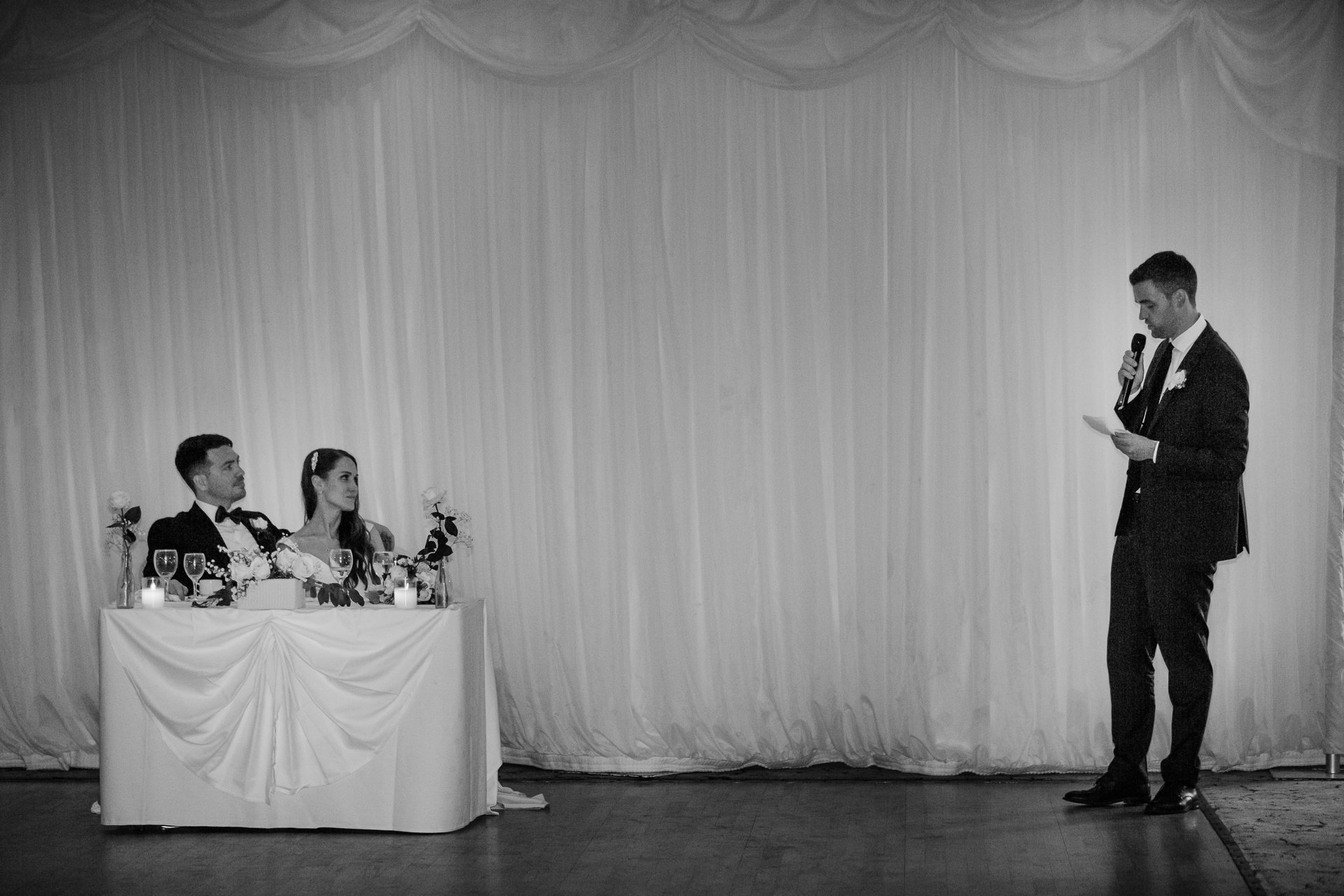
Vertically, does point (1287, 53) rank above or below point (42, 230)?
above

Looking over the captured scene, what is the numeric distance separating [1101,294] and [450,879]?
3196 mm

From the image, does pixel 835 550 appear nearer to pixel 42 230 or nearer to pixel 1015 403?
pixel 1015 403

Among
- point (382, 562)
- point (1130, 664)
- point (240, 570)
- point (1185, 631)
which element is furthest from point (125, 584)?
point (1185, 631)

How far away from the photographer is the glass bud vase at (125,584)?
4676mm

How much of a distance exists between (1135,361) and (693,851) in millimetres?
2081

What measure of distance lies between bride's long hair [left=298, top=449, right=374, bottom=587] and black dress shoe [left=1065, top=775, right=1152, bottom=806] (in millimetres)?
2555

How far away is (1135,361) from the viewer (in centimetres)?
454

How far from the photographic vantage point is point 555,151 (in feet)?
18.6

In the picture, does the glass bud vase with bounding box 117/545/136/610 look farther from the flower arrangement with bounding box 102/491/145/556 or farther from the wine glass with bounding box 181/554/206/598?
the wine glass with bounding box 181/554/206/598

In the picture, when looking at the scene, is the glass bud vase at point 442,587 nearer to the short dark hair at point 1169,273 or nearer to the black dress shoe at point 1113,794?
the black dress shoe at point 1113,794

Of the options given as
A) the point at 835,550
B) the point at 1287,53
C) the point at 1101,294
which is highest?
the point at 1287,53

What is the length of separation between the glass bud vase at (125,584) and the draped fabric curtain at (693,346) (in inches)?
46.6

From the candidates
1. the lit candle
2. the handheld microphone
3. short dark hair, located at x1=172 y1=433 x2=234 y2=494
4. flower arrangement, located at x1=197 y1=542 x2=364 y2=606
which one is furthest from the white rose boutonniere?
the handheld microphone

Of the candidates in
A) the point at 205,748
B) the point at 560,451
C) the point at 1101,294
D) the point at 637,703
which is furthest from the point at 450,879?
the point at 1101,294
